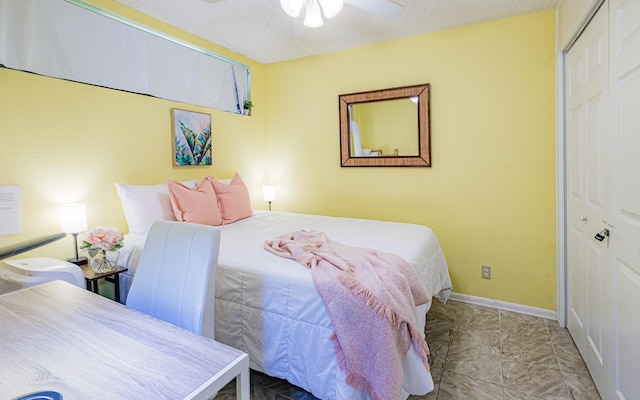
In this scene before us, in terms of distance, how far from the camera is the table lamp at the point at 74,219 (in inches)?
83.7

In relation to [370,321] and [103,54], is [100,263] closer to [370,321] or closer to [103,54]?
[103,54]

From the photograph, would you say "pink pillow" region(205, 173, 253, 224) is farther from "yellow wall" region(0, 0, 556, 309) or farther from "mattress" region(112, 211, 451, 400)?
"mattress" region(112, 211, 451, 400)

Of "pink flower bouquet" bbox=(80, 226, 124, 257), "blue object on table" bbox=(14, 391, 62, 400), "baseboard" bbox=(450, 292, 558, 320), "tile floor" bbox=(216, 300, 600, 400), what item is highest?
"pink flower bouquet" bbox=(80, 226, 124, 257)

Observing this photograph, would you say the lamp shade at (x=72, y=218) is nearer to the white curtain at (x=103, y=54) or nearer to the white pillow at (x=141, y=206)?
the white pillow at (x=141, y=206)

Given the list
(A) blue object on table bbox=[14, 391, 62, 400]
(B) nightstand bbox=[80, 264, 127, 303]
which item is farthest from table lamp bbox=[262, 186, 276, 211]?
(A) blue object on table bbox=[14, 391, 62, 400]

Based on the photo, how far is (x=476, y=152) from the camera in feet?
9.63

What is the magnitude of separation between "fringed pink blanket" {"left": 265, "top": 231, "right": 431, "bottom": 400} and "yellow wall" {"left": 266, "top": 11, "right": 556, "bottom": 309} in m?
1.66

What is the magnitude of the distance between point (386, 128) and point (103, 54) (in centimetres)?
248

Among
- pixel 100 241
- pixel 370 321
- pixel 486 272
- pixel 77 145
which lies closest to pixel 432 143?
pixel 486 272

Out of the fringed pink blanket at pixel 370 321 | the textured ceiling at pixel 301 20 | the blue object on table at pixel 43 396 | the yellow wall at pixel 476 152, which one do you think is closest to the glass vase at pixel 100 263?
the fringed pink blanket at pixel 370 321

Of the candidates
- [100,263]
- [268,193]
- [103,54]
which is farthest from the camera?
[268,193]

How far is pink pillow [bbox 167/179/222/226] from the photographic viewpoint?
2561 millimetres

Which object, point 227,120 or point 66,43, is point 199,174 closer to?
point 227,120

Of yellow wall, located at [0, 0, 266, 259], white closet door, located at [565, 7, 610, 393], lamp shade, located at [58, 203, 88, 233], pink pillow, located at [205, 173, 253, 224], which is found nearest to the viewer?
white closet door, located at [565, 7, 610, 393]
